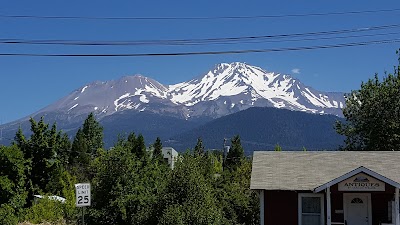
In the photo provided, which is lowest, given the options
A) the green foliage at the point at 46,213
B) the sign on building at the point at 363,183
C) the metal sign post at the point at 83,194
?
the green foliage at the point at 46,213

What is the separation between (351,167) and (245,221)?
6938mm

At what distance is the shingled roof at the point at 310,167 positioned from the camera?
26.0 m

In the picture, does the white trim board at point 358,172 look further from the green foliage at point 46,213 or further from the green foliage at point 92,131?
the green foliage at point 92,131

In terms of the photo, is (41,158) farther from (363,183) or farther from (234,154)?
(234,154)

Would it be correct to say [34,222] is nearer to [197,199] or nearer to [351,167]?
[197,199]

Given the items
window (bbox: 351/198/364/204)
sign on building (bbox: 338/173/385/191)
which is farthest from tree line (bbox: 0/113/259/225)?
window (bbox: 351/198/364/204)

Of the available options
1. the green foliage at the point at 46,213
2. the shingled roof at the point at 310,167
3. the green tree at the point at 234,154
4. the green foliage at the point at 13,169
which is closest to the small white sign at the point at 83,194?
the shingled roof at the point at 310,167

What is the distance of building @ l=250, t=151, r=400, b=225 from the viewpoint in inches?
960

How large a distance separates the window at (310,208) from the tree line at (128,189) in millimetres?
3482

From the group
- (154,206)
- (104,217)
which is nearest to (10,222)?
(104,217)

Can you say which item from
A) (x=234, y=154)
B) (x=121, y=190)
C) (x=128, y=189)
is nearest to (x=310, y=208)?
(x=128, y=189)

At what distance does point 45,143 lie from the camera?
4397 cm

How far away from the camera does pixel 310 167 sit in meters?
27.8

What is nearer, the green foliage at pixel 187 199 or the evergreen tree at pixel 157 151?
the green foliage at pixel 187 199
